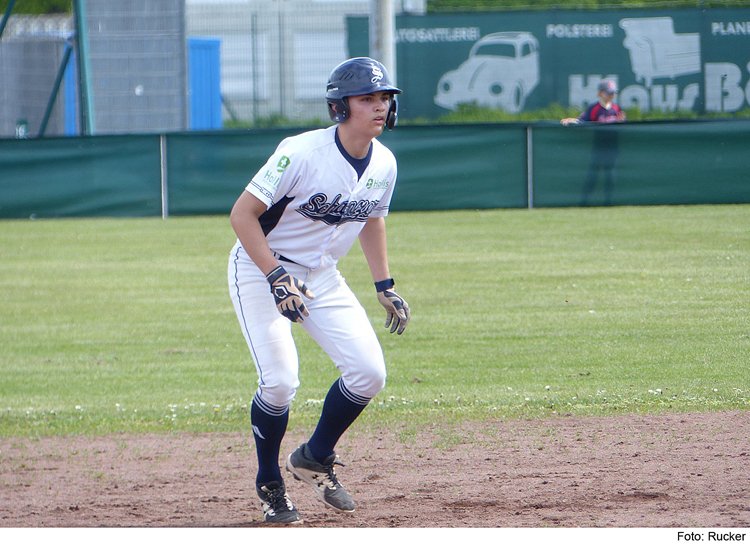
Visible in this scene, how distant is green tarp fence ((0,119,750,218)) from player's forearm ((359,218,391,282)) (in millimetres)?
9822

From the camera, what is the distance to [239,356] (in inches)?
340

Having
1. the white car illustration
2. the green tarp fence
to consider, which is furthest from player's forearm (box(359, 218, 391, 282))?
the white car illustration

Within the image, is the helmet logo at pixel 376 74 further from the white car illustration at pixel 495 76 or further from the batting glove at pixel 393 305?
the white car illustration at pixel 495 76

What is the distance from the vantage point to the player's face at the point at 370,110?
4.21 m

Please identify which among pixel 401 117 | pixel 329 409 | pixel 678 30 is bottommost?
pixel 329 409

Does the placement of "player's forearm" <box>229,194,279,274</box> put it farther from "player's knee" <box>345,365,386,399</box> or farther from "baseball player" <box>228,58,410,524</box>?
"player's knee" <box>345,365,386,399</box>

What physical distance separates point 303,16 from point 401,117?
4.20 m

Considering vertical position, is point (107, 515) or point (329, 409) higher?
point (329, 409)

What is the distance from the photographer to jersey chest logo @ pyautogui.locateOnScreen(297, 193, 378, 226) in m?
4.29

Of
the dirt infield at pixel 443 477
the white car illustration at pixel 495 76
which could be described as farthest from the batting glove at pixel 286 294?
the white car illustration at pixel 495 76

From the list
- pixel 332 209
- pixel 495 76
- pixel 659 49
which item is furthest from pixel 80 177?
pixel 659 49

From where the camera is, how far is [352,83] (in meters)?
4.20

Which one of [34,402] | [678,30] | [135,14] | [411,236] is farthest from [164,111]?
[34,402]

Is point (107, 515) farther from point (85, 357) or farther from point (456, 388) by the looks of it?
point (85, 357)
